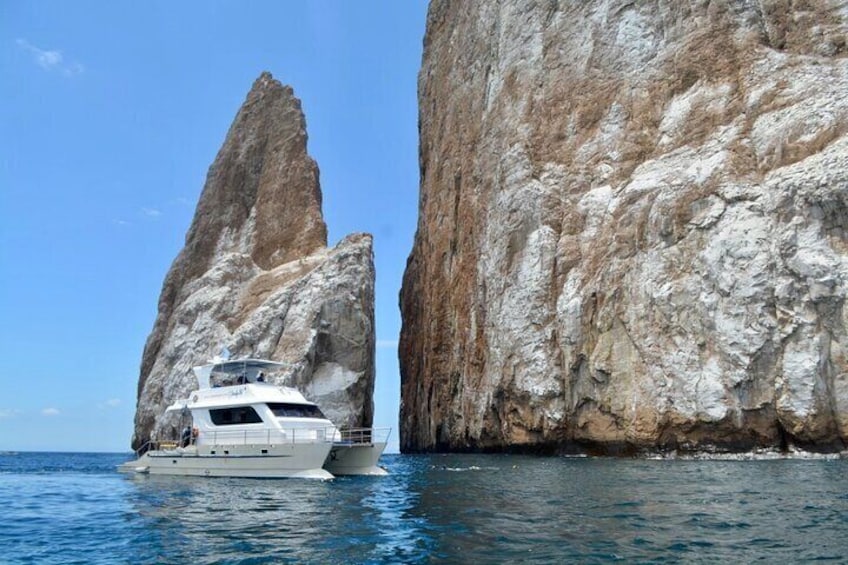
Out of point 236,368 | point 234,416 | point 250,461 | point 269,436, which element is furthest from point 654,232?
point 250,461

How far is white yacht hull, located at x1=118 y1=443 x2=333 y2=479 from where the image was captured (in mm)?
25062

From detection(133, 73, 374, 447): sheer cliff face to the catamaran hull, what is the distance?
68.5ft

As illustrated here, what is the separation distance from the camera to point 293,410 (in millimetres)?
27250

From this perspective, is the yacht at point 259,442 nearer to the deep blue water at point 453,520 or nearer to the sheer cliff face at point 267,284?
the deep blue water at point 453,520

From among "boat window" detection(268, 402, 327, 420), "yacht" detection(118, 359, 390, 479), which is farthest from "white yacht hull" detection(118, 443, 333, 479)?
"boat window" detection(268, 402, 327, 420)

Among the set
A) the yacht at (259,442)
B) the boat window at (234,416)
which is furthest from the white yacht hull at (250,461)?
the boat window at (234,416)

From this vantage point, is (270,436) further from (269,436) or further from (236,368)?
(236,368)

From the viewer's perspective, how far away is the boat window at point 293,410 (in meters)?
26.7

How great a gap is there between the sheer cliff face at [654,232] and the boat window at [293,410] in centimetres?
1567

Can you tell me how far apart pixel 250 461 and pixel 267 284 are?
108 ft

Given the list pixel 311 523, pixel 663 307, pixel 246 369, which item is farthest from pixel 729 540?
pixel 663 307

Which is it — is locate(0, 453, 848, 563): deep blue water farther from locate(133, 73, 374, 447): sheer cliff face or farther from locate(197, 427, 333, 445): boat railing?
locate(133, 73, 374, 447): sheer cliff face

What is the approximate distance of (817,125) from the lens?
111ft

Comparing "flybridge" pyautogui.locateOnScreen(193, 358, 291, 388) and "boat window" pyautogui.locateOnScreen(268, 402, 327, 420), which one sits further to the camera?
"flybridge" pyautogui.locateOnScreen(193, 358, 291, 388)
